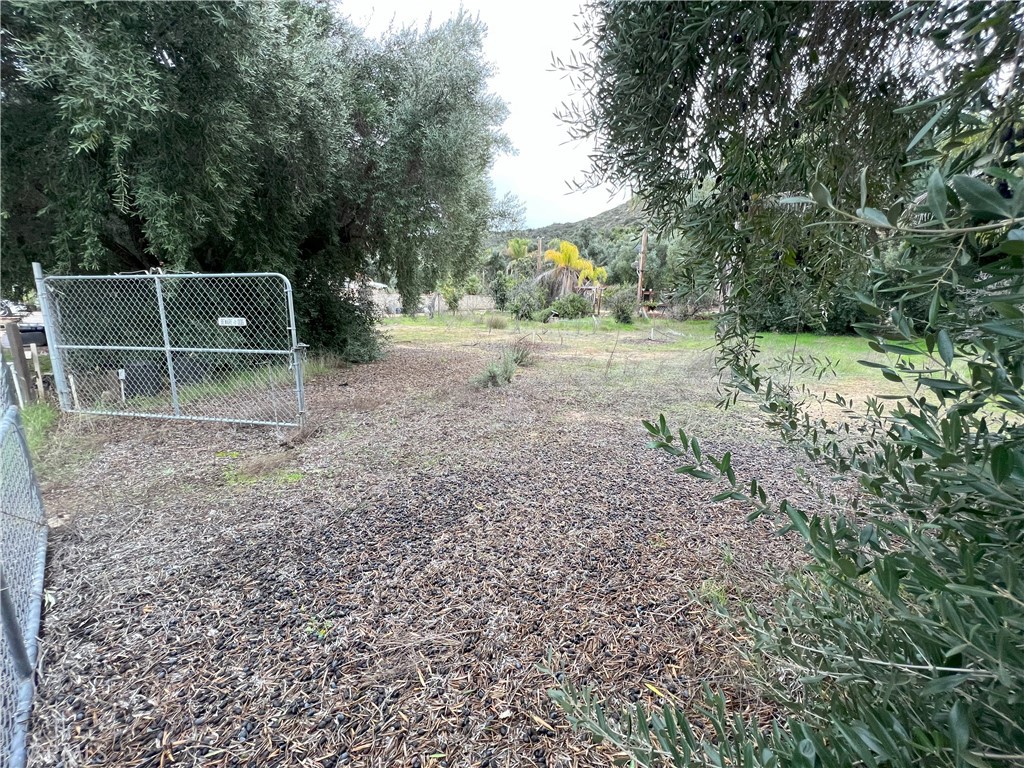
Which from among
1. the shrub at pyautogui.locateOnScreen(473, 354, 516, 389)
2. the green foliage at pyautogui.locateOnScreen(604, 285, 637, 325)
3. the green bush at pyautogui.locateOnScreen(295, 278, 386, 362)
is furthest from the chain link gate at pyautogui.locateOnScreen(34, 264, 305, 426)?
the green foliage at pyautogui.locateOnScreen(604, 285, 637, 325)

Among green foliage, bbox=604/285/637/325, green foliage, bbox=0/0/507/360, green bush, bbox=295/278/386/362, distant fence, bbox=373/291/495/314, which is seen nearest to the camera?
green foliage, bbox=0/0/507/360

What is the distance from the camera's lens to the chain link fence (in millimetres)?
1474

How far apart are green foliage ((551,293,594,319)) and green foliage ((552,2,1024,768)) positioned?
17.4 metres

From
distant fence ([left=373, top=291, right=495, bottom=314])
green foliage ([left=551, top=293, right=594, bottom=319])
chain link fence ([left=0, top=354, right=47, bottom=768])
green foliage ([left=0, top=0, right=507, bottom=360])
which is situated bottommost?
chain link fence ([left=0, top=354, right=47, bottom=768])

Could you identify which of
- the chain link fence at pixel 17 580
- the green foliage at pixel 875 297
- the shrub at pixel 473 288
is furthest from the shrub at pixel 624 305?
the chain link fence at pixel 17 580

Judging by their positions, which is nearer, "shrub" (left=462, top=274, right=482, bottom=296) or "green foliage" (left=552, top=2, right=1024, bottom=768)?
"green foliage" (left=552, top=2, right=1024, bottom=768)

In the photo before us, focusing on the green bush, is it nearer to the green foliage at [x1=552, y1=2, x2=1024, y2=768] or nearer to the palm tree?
the green foliage at [x1=552, y1=2, x2=1024, y2=768]

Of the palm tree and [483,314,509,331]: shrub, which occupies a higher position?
the palm tree

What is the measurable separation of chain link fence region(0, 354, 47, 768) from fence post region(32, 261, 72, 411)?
2939 mm

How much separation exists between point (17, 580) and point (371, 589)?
1423 millimetres

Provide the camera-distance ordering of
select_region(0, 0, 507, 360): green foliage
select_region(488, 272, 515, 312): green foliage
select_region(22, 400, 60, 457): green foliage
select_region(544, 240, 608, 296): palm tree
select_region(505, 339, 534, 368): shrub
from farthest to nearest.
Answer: select_region(488, 272, 515, 312): green foliage, select_region(544, 240, 608, 296): palm tree, select_region(505, 339, 534, 368): shrub, select_region(22, 400, 60, 457): green foliage, select_region(0, 0, 507, 360): green foliage

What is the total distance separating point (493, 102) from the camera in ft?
24.2

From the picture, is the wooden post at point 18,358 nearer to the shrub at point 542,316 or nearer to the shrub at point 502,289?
the shrub at point 542,316

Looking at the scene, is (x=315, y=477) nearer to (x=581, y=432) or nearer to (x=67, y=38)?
(x=581, y=432)
